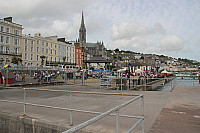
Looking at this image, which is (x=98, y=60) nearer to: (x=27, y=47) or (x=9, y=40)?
(x=9, y=40)

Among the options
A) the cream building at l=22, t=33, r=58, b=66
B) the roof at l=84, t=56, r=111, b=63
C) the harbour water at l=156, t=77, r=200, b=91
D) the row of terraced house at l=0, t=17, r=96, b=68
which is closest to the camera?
the harbour water at l=156, t=77, r=200, b=91

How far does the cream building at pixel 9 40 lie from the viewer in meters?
48.5

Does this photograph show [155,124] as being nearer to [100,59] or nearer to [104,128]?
[104,128]

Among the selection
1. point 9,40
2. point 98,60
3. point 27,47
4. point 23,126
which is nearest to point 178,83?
point 98,60

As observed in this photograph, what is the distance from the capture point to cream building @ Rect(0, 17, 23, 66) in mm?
48469

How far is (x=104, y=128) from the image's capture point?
5008mm

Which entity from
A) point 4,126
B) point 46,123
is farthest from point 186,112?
point 4,126

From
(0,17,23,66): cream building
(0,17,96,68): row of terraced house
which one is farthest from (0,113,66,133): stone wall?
(0,17,23,66): cream building

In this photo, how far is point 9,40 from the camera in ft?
166

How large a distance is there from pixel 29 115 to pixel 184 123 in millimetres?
5633

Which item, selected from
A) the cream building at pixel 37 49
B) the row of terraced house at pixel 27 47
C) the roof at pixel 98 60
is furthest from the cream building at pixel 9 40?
the roof at pixel 98 60

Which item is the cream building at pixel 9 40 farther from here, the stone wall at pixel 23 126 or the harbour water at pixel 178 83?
the stone wall at pixel 23 126

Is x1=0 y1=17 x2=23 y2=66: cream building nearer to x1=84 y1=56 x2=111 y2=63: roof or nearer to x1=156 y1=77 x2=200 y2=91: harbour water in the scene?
x1=84 y1=56 x2=111 y2=63: roof

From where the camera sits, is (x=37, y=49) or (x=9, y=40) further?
(x=37, y=49)
